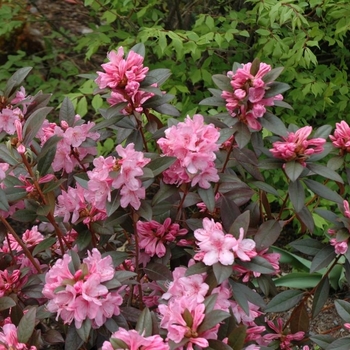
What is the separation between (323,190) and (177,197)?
1.36 feet

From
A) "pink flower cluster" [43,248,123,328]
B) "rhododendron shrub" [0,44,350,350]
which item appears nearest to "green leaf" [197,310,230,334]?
"rhododendron shrub" [0,44,350,350]

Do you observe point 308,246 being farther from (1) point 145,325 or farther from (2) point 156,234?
(1) point 145,325

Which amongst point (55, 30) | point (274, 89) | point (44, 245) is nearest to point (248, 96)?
point (274, 89)

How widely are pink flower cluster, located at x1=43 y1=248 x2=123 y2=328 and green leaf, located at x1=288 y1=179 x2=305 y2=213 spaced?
0.53 m

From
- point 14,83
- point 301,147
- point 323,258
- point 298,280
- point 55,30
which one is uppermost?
point 14,83

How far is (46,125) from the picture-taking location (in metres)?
1.86

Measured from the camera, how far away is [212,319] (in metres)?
1.29

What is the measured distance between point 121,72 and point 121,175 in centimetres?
32

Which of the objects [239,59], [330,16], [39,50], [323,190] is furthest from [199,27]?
[39,50]

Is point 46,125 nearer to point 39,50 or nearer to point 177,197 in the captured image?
point 177,197

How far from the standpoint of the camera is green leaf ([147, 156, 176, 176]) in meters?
1.48

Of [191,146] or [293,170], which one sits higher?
[191,146]

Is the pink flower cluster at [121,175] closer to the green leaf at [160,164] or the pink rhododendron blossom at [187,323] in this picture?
the green leaf at [160,164]

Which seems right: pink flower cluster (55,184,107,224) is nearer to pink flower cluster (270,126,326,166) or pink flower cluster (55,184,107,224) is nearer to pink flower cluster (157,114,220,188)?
pink flower cluster (157,114,220,188)
